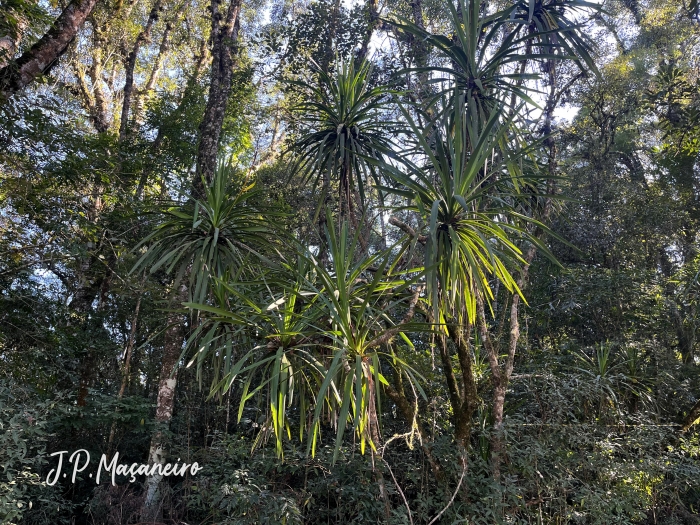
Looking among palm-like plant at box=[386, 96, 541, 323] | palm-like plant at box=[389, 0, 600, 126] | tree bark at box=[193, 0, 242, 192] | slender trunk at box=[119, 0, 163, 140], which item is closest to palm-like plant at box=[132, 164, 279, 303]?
palm-like plant at box=[386, 96, 541, 323]

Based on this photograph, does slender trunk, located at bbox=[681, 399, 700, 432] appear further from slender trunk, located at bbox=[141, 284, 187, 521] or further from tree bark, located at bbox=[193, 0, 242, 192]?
tree bark, located at bbox=[193, 0, 242, 192]

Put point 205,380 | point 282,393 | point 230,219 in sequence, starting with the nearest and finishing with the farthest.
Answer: point 282,393, point 230,219, point 205,380

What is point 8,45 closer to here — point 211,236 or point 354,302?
point 211,236

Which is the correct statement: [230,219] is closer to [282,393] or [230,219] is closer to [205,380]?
[282,393]

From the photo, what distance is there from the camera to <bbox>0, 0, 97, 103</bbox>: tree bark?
4.05 metres

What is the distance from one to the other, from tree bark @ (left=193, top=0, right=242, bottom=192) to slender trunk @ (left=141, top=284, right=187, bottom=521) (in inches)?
46.2

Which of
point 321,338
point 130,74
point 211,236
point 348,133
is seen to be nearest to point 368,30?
point 348,133

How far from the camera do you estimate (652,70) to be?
9055 mm

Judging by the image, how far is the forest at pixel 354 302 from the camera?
9.91ft

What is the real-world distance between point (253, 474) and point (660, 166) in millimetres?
8041

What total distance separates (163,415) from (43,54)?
10.5 feet

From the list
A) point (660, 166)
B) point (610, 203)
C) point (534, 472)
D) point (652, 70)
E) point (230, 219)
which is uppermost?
point (652, 70)

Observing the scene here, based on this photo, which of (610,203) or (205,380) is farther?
(610,203)

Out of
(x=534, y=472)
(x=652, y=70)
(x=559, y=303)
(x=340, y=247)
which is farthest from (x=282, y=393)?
(x=652, y=70)
